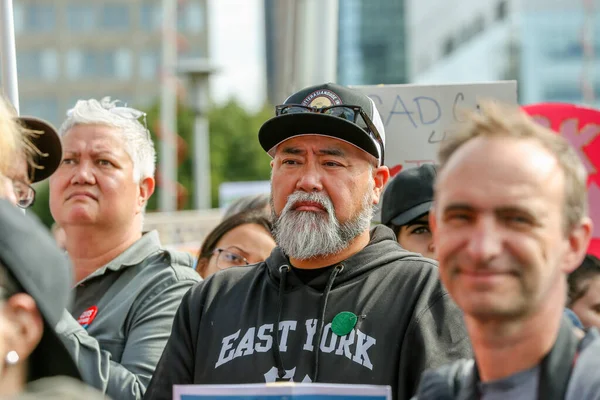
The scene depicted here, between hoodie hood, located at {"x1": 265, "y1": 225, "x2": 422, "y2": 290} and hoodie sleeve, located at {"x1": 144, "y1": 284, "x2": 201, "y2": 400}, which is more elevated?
hoodie hood, located at {"x1": 265, "y1": 225, "x2": 422, "y2": 290}

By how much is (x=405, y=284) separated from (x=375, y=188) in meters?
0.51

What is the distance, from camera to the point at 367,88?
5160 millimetres

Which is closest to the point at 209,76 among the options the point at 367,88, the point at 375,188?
→ the point at 367,88

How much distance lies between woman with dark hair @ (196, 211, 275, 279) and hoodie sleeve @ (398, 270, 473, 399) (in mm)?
1983

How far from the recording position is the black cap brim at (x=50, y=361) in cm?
206

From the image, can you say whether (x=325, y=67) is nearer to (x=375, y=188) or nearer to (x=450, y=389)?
(x=375, y=188)

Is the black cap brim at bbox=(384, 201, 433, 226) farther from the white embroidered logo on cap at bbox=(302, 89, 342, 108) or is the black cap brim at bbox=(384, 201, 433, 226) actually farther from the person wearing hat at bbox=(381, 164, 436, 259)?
the white embroidered logo on cap at bbox=(302, 89, 342, 108)

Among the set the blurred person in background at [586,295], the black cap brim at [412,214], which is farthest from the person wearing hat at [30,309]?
the blurred person in background at [586,295]

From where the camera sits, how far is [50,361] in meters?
2.07

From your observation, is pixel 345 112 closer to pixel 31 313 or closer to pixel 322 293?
pixel 322 293

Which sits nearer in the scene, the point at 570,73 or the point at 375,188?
the point at 375,188

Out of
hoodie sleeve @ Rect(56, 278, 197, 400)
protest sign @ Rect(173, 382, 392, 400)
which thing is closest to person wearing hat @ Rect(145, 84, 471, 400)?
hoodie sleeve @ Rect(56, 278, 197, 400)

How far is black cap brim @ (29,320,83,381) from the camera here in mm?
2064

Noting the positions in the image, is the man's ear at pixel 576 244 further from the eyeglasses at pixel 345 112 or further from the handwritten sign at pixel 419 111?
the handwritten sign at pixel 419 111
